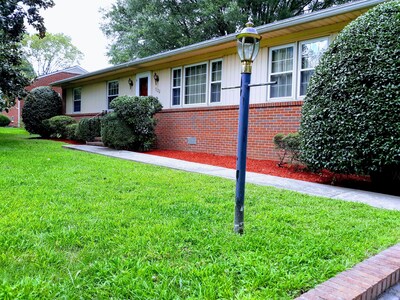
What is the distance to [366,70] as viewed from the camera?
5.05 m

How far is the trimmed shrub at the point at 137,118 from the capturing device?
10.1 metres

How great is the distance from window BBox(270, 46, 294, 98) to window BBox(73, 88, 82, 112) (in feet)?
39.4

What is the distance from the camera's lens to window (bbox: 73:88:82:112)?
56.2 ft

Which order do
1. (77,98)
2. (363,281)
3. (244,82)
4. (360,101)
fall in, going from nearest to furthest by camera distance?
(363,281) → (244,82) → (360,101) → (77,98)

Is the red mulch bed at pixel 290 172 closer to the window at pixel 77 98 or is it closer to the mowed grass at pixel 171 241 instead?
the mowed grass at pixel 171 241

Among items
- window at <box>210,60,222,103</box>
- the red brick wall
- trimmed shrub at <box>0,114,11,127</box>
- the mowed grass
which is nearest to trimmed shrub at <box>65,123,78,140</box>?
the red brick wall

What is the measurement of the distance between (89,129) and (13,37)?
4092 millimetres

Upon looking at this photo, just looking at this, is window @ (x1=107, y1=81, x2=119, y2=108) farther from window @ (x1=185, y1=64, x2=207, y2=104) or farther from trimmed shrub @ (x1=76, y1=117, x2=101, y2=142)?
window @ (x1=185, y1=64, x2=207, y2=104)

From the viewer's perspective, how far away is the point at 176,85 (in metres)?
11.3

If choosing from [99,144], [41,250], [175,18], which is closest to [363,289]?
[41,250]

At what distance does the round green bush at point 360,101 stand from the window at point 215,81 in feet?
14.3

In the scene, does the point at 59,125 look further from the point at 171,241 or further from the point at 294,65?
the point at 171,241

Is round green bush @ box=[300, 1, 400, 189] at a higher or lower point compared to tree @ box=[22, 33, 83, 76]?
lower

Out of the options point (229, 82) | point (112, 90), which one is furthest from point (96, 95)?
point (229, 82)
